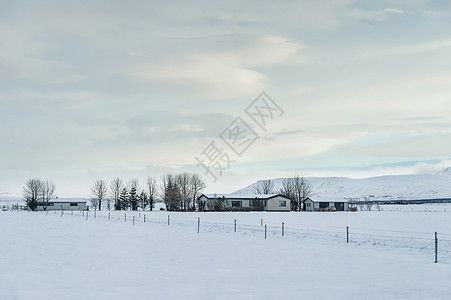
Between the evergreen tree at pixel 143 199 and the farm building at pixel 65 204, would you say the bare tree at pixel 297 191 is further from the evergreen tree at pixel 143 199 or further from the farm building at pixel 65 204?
the farm building at pixel 65 204

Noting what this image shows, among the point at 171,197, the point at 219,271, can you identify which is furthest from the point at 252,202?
the point at 219,271

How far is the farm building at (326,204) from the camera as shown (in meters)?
123

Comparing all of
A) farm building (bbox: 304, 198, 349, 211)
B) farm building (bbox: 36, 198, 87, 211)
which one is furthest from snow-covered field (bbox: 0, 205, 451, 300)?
farm building (bbox: 36, 198, 87, 211)

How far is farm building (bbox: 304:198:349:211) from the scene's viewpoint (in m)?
123

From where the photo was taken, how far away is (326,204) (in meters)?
124

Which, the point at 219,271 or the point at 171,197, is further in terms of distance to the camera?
the point at 171,197

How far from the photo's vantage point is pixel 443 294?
12.8 meters

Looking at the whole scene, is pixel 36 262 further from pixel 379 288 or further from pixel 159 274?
pixel 379 288

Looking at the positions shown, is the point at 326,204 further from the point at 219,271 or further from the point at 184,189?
the point at 219,271

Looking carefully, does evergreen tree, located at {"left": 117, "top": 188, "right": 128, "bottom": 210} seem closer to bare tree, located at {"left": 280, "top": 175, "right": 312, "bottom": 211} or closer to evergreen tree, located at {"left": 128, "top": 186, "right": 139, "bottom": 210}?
evergreen tree, located at {"left": 128, "top": 186, "right": 139, "bottom": 210}

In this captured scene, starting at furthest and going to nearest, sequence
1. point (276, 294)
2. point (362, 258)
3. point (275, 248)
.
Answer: point (275, 248)
point (362, 258)
point (276, 294)

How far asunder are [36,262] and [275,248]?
12349 millimetres

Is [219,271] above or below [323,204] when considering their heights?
above

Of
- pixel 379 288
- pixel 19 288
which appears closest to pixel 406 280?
pixel 379 288
